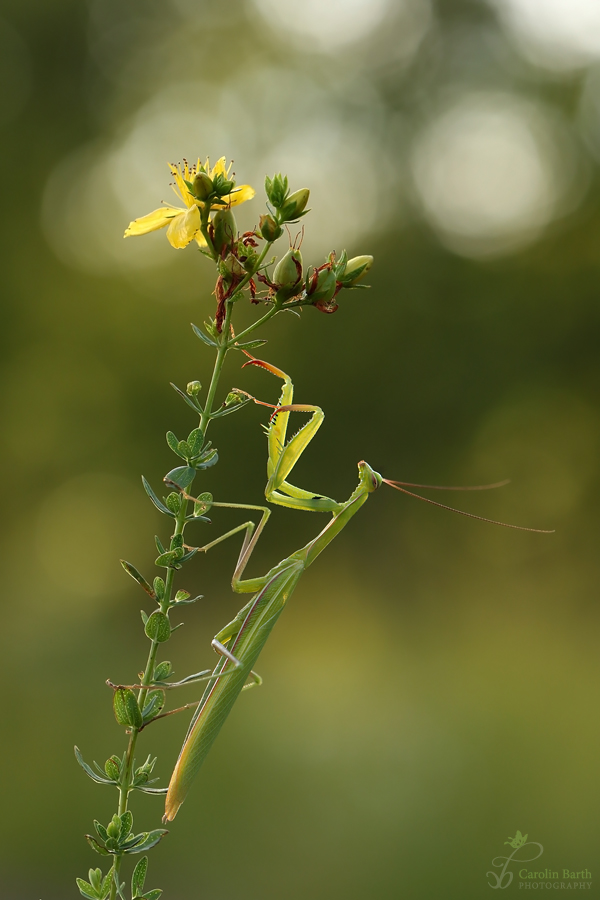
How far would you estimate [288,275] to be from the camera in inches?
75.9

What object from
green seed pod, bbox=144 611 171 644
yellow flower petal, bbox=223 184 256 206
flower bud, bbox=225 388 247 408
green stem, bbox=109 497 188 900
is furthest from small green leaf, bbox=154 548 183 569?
yellow flower petal, bbox=223 184 256 206

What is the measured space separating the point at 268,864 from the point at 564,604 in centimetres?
868

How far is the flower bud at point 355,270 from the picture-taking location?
206cm

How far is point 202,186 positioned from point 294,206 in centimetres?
29

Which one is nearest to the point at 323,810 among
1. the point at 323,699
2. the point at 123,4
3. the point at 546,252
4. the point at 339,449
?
the point at 323,699

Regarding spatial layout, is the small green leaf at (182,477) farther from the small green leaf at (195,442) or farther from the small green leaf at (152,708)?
the small green leaf at (152,708)

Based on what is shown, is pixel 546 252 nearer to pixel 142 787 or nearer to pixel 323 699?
pixel 323 699

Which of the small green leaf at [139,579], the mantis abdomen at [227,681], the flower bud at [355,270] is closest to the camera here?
the small green leaf at [139,579]

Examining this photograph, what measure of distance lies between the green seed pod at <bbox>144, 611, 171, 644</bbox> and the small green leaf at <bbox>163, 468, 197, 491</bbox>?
1.05 feet

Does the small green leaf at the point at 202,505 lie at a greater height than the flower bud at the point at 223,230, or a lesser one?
lesser

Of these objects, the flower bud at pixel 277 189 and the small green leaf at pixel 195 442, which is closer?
the small green leaf at pixel 195 442

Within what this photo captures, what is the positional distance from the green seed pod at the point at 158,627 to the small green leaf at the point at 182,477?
32cm

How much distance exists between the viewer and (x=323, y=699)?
10.9 m

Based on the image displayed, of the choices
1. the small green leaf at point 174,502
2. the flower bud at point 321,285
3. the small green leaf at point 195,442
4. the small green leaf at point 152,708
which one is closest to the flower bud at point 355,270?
the flower bud at point 321,285
